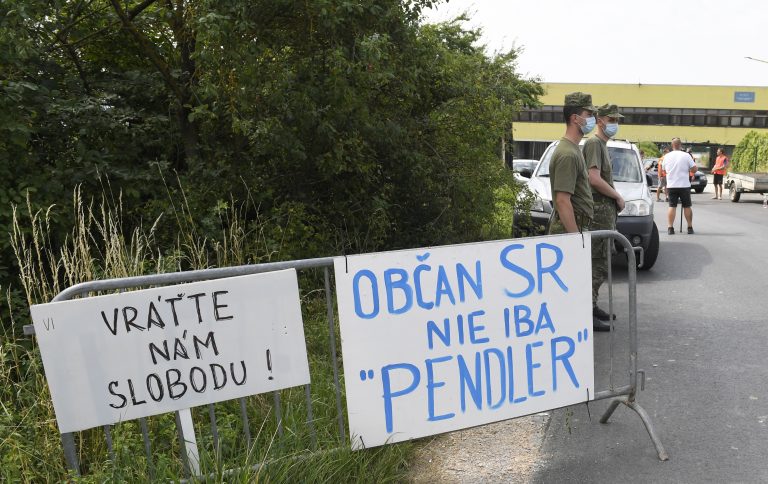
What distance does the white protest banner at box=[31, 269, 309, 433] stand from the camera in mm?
2965

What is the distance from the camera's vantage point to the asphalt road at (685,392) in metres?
3.88

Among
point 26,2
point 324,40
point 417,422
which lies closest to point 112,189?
point 26,2

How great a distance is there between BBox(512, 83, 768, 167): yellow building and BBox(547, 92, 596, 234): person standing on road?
60.3 meters

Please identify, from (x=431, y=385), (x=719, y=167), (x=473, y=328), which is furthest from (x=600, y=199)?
(x=719, y=167)

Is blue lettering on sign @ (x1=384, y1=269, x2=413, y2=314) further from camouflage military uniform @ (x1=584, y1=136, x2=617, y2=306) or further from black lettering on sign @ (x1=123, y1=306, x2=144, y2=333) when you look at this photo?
camouflage military uniform @ (x1=584, y1=136, x2=617, y2=306)

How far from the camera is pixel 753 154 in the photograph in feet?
125

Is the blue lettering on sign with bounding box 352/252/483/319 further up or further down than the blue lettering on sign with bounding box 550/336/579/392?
further up

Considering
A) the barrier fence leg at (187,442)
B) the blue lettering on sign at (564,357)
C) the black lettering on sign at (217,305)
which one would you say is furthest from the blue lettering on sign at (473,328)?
the barrier fence leg at (187,442)

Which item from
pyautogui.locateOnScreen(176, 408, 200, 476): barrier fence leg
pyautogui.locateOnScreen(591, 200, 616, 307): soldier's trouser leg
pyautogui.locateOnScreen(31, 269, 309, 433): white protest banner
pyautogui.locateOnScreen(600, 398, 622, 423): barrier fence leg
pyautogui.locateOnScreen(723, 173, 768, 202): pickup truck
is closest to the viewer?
pyautogui.locateOnScreen(31, 269, 309, 433): white protest banner

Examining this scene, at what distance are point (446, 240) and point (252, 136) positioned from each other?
10.1ft

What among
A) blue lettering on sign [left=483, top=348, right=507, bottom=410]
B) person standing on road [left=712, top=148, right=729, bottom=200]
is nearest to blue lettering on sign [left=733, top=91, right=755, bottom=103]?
person standing on road [left=712, top=148, right=729, bottom=200]

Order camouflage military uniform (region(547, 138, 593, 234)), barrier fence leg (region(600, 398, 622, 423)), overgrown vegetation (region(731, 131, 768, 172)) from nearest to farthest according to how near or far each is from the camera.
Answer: barrier fence leg (region(600, 398, 622, 423)) < camouflage military uniform (region(547, 138, 593, 234)) < overgrown vegetation (region(731, 131, 768, 172))

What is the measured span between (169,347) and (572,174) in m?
3.78

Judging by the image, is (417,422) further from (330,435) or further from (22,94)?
(22,94)
